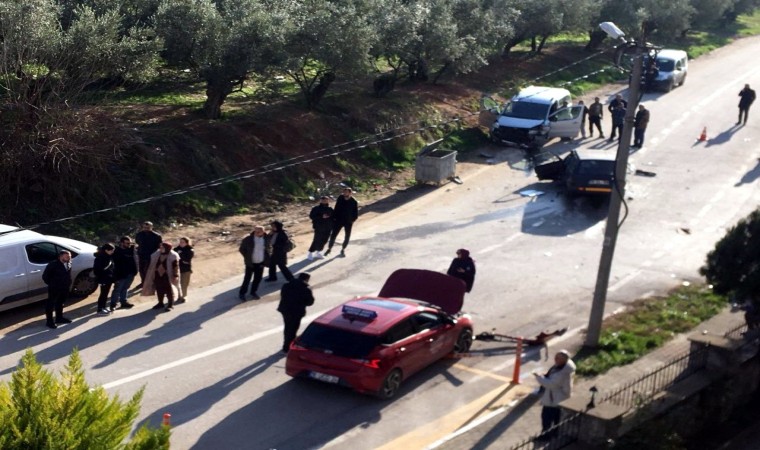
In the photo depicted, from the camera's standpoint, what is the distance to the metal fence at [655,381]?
13.0 m

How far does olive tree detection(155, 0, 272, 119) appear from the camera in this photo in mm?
26812

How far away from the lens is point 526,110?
32.9 m

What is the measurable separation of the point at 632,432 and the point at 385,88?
76.0 ft

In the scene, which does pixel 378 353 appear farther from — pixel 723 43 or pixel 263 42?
pixel 723 43

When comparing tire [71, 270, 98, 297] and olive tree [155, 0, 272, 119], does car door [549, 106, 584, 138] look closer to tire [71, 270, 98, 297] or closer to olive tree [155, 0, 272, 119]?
olive tree [155, 0, 272, 119]

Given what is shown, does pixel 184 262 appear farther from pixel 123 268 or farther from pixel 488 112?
pixel 488 112

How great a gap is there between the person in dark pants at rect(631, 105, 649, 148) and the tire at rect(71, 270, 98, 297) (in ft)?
61.6

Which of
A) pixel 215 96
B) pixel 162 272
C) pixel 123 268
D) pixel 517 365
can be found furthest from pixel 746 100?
pixel 123 268

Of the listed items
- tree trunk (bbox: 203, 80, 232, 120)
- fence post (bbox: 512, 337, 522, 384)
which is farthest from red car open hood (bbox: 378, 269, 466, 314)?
tree trunk (bbox: 203, 80, 232, 120)

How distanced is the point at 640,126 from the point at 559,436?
22.1 m

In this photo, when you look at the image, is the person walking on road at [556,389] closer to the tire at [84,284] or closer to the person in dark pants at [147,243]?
the person in dark pants at [147,243]

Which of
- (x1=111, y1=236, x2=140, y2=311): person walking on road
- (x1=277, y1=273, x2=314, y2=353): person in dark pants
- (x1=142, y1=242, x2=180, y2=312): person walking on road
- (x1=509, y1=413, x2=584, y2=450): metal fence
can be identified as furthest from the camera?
(x1=142, y1=242, x2=180, y2=312): person walking on road

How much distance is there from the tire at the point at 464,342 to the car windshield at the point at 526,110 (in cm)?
1713

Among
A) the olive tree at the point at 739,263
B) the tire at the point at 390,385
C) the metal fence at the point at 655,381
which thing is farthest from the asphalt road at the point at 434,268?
the olive tree at the point at 739,263
